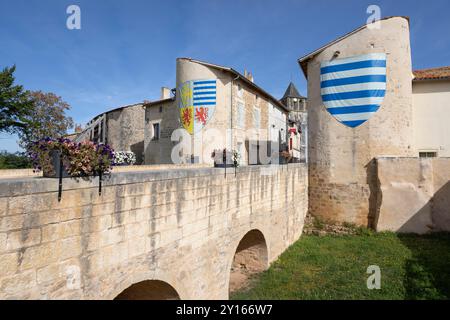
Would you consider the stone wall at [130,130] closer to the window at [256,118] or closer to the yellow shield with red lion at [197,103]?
the yellow shield with red lion at [197,103]

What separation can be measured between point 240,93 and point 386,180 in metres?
9.45

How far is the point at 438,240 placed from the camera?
1121 centimetres

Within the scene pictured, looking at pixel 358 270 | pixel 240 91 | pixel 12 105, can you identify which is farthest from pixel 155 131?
pixel 358 270

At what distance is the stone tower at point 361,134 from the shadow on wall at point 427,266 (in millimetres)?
2165

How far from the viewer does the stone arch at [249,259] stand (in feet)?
31.1

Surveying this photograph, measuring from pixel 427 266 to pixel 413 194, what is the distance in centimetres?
416

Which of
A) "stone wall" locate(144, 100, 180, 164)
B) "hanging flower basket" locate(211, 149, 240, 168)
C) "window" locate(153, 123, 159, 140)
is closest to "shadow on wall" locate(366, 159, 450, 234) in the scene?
"hanging flower basket" locate(211, 149, 240, 168)

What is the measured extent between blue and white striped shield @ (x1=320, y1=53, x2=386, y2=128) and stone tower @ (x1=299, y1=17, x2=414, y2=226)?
0.25 meters

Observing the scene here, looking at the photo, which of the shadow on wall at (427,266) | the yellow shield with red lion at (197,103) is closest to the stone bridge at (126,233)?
the shadow on wall at (427,266)

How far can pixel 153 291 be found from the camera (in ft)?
17.2

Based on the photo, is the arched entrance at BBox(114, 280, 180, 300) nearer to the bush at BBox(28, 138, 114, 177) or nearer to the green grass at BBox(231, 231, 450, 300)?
the bush at BBox(28, 138, 114, 177)

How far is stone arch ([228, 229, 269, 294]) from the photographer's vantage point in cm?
948

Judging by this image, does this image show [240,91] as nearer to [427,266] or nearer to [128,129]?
[128,129]
